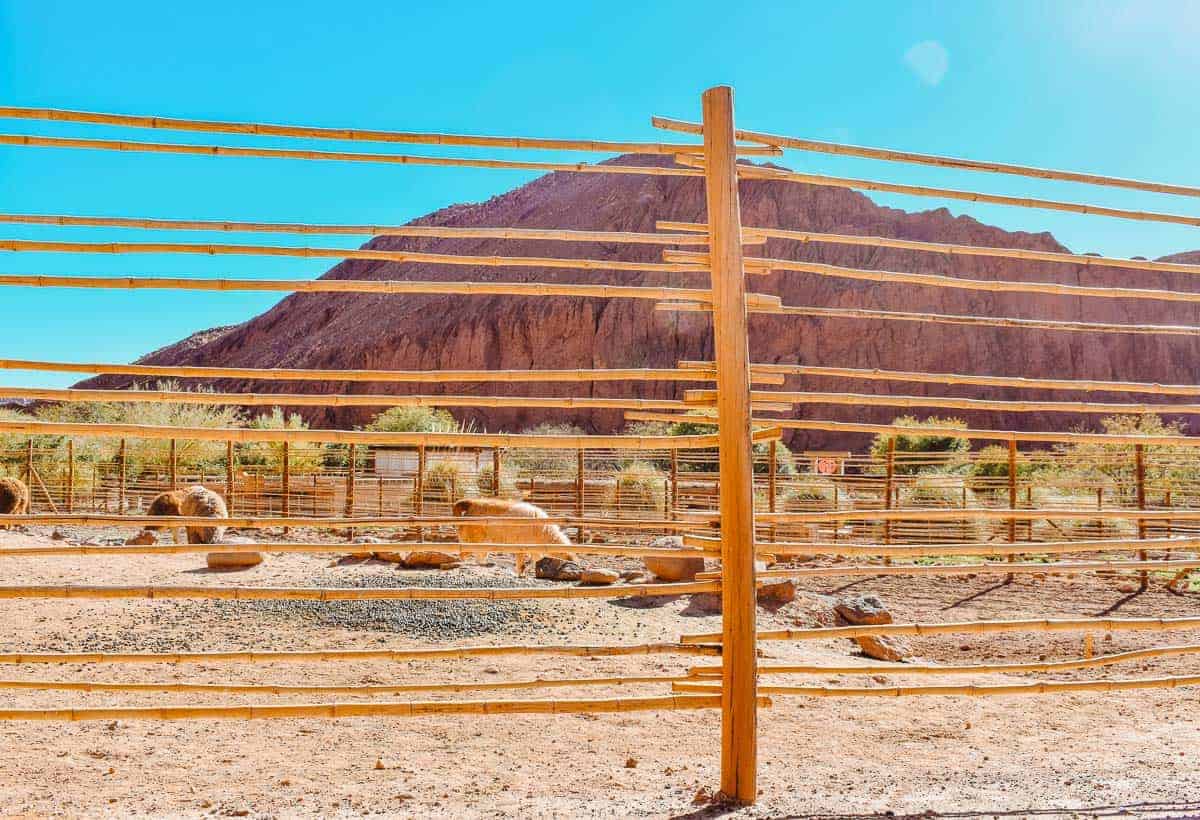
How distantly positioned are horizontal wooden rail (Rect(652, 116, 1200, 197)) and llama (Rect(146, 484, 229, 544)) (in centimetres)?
858

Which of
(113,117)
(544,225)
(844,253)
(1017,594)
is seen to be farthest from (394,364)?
(113,117)

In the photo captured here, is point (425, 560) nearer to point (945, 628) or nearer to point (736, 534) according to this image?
point (945, 628)

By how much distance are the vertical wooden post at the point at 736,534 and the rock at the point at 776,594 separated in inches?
175

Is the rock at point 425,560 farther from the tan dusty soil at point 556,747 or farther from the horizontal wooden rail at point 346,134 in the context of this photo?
the horizontal wooden rail at point 346,134

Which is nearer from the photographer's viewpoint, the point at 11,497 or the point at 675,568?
the point at 675,568

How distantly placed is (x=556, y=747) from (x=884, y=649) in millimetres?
2900

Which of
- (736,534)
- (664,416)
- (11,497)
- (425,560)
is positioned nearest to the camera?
(736,534)

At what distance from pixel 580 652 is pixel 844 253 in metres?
51.7

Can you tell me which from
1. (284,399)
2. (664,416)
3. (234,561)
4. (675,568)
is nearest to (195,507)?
(234,561)

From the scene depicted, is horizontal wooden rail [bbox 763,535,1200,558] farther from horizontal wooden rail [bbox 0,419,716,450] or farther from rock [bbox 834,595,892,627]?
rock [bbox 834,595,892,627]

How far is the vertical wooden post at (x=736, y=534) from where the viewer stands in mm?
2033

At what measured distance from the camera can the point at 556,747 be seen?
3.04 m

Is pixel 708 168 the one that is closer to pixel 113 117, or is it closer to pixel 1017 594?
pixel 113 117

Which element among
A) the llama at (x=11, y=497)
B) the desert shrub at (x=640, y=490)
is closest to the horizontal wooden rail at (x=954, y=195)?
the desert shrub at (x=640, y=490)
